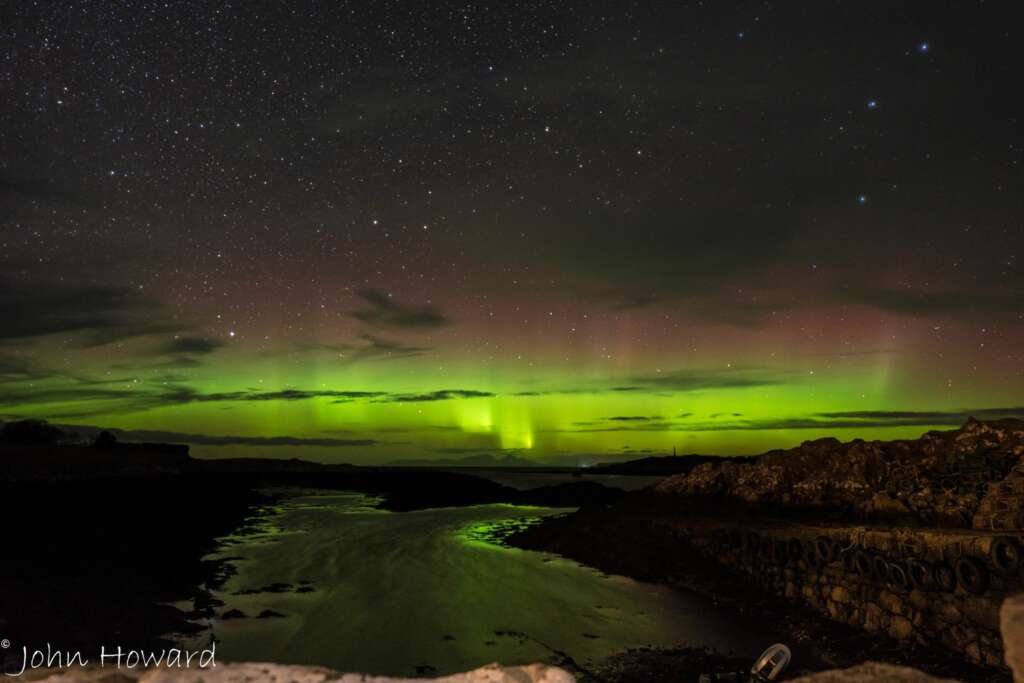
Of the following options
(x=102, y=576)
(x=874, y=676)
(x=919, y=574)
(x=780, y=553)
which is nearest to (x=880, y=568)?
(x=919, y=574)

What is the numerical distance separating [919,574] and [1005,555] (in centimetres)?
158

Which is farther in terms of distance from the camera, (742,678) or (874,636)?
(874,636)

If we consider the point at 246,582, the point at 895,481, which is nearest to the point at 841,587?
the point at 895,481

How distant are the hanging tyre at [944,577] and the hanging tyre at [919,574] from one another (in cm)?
8

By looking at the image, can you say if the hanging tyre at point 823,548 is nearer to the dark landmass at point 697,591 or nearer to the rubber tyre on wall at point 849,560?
the rubber tyre on wall at point 849,560

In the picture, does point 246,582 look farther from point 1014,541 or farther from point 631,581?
point 1014,541

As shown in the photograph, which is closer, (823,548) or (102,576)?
(823,548)

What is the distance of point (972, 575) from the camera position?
9.86 meters

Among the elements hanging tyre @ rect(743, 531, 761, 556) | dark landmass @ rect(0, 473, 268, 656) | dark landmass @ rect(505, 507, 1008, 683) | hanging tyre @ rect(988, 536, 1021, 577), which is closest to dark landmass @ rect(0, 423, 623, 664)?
dark landmass @ rect(0, 473, 268, 656)

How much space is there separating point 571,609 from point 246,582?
8705 millimetres

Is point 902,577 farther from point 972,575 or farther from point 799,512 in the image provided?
point 799,512

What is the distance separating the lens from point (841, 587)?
12.6 meters

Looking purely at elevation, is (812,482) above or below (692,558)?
above

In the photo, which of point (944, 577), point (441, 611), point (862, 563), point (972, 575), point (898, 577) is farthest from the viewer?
point (441, 611)
